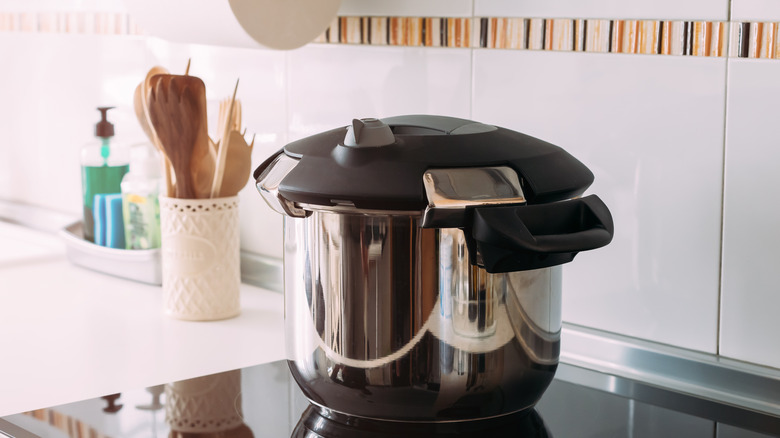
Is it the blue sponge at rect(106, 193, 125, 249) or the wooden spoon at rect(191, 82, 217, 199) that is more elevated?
the wooden spoon at rect(191, 82, 217, 199)

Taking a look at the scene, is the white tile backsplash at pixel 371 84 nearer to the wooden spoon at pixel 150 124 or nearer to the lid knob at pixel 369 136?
the wooden spoon at pixel 150 124

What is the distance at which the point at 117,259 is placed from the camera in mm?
1410

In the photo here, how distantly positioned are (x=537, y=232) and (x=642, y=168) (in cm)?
29

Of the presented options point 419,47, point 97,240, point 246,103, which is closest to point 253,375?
point 419,47

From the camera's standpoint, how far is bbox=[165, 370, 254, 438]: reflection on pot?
2.62 ft

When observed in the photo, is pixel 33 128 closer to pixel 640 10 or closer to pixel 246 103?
pixel 246 103

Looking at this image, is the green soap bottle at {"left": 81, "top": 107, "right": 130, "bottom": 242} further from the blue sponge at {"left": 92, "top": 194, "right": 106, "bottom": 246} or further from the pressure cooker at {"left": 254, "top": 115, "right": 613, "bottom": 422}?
the pressure cooker at {"left": 254, "top": 115, "right": 613, "bottom": 422}

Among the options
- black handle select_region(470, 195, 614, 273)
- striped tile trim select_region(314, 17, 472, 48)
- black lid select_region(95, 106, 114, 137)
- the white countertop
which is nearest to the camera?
black handle select_region(470, 195, 614, 273)

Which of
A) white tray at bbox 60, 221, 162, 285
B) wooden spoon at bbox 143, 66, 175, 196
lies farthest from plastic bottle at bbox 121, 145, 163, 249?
wooden spoon at bbox 143, 66, 175, 196

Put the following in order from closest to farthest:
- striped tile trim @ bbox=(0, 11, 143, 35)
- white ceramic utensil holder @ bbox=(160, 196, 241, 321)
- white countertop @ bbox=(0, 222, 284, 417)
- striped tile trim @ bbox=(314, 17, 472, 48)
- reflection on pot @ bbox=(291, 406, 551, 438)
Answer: reflection on pot @ bbox=(291, 406, 551, 438) → white countertop @ bbox=(0, 222, 284, 417) → striped tile trim @ bbox=(314, 17, 472, 48) → white ceramic utensil holder @ bbox=(160, 196, 241, 321) → striped tile trim @ bbox=(0, 11, 143, 35)

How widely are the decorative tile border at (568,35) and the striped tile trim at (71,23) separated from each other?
528mm

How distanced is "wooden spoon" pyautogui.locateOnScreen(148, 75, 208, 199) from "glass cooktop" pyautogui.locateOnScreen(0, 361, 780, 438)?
1.12 feet

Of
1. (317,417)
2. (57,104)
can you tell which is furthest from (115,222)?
(317,417)

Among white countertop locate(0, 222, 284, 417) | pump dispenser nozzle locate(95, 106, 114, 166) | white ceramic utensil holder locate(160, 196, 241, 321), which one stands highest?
pump dispenser nozzle locate(95, 106, 114, 166)
